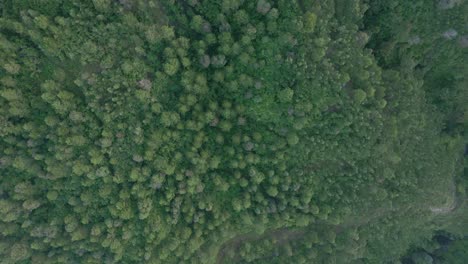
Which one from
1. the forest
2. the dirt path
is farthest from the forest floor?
the dirt path

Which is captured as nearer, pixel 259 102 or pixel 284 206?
pixel 259 102

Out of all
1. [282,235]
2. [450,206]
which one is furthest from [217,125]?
[450,206]

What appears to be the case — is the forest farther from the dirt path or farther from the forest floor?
the dirt path

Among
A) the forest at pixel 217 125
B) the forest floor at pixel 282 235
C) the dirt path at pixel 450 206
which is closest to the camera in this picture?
the forest at pixel 217 125

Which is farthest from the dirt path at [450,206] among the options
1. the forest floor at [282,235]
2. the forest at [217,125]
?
the forest at [217,125]

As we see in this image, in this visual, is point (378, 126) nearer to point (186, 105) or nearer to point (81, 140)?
point (186, 105)

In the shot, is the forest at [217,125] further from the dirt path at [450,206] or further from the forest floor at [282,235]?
the dirt path at [450,206]

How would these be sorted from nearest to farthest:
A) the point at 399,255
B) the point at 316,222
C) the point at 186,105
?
1. the point at 186,105
2. the point at 316,222
3. the point at 399,255

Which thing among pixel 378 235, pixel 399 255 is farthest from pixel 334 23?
pixel 399 255
